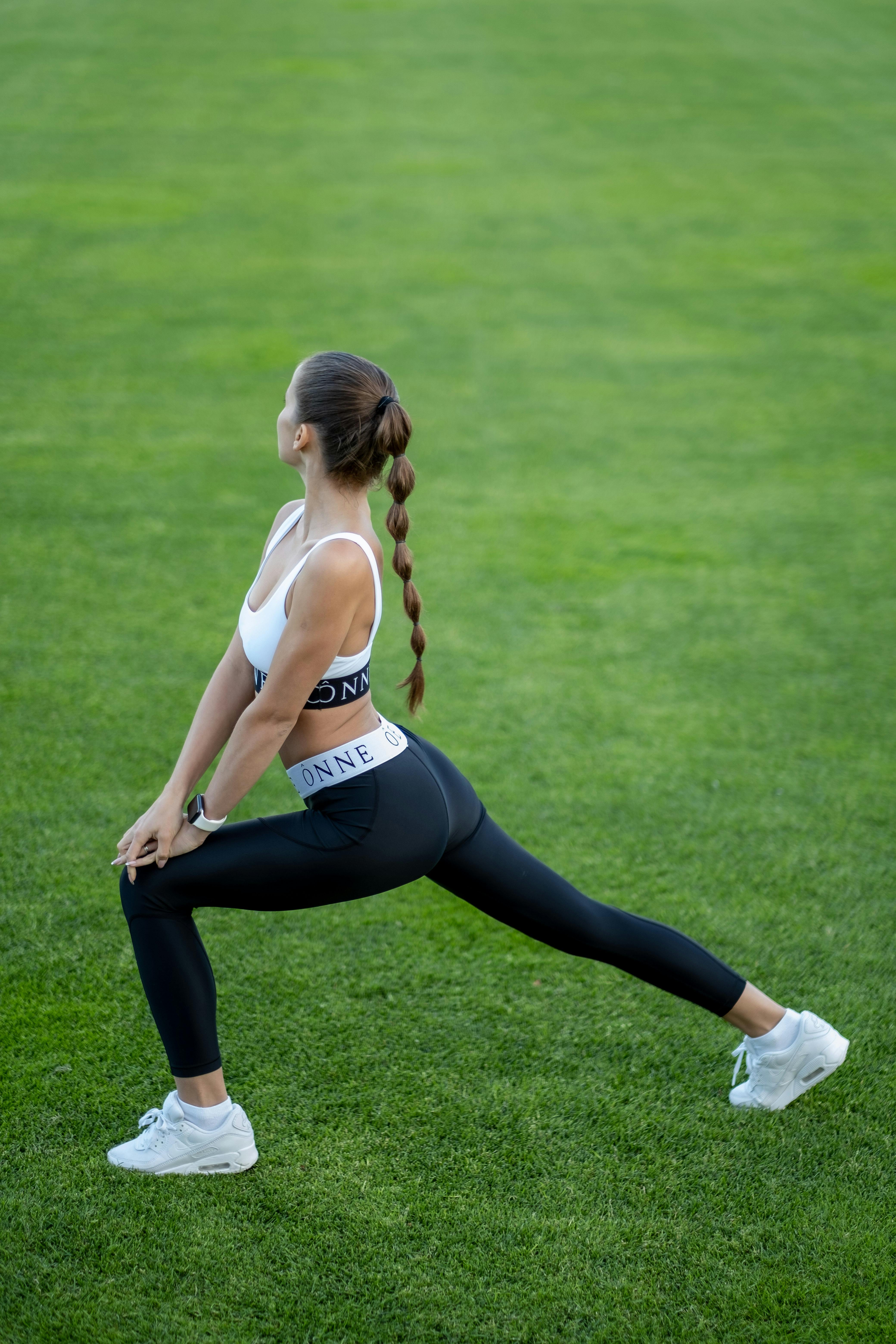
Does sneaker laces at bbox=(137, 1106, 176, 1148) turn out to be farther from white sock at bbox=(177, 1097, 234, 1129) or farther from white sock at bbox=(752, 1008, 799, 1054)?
white sock at bbox=(752, 1008, 799, 1054)

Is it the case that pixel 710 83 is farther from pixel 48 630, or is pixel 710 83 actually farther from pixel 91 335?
pixel 48 630

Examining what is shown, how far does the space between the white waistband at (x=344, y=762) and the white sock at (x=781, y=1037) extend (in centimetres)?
121

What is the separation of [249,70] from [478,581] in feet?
40.2

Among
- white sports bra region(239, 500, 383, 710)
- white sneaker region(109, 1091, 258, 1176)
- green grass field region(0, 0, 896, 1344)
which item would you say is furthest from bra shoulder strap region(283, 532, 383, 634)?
green grass field region(0, 0, 896, 1344)

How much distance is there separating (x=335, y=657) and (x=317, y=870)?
1.54 ft

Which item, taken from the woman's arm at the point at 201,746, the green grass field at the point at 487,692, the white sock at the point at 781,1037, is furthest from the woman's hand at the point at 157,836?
the white sock at the point at 781,1037

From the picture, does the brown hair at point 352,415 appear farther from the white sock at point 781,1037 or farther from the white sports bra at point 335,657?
the white sock at point 781,1037

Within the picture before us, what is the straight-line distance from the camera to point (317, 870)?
249cm

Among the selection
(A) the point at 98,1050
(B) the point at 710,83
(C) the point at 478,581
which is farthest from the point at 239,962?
(B) the point at 710,83

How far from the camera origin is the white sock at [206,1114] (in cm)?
264

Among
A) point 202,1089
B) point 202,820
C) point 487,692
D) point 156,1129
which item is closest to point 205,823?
point 202,820

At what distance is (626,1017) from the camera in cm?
331

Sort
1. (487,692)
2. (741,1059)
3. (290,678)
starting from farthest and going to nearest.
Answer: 1. (487,692)
2. (741,1059)
3. (290,678)

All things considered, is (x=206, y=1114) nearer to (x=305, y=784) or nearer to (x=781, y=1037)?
(x=305, y=784)
